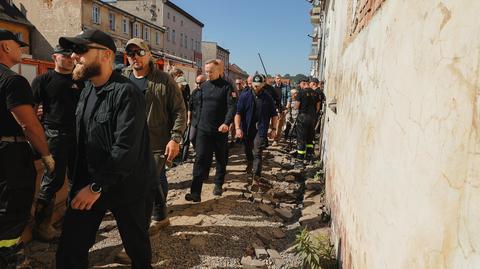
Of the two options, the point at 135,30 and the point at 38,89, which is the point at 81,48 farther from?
the point at 135,30

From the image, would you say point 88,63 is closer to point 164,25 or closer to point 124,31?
point 124,31

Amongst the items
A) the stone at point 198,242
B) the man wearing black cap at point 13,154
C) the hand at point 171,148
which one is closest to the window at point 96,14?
the hand at point 171,148

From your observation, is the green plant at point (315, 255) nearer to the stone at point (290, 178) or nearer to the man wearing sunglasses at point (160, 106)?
the man wearing sunglasses at point (160, 106)

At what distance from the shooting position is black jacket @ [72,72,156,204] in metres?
2.45

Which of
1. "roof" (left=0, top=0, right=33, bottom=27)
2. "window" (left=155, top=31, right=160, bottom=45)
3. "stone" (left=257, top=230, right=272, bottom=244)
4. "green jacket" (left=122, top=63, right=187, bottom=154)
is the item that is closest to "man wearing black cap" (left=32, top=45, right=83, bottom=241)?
"green jacket" (left=122, top=63, right=187, bottom=154)

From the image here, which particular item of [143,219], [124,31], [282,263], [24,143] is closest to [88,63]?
[24,143]

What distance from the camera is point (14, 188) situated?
2.75m

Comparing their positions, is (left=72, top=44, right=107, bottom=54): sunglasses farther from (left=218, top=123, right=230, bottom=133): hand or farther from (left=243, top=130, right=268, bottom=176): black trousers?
(left=243, top=130, right=268, bottom=176): black trousers

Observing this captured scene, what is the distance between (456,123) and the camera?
3.52 ft

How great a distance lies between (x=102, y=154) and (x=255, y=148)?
14.5ft

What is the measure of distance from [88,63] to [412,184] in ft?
7.26

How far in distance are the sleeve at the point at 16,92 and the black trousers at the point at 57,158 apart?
1095mm

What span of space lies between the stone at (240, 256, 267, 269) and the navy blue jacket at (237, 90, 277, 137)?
3.26 metres

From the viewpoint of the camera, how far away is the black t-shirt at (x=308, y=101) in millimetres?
8797
